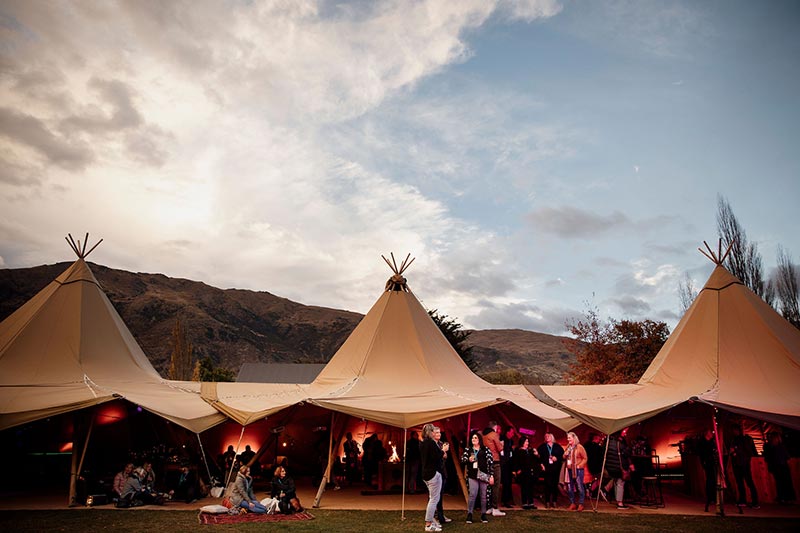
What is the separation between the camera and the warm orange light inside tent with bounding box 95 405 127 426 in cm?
1247

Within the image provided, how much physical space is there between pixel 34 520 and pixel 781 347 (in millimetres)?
13650

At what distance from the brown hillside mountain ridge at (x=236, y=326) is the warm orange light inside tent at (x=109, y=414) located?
42219mm

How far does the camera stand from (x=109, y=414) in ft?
41.4

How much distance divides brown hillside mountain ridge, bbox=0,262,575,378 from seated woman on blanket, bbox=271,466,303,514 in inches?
1765

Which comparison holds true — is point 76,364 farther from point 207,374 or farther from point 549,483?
point 207,374

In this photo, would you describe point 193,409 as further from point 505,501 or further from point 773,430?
point 773,430

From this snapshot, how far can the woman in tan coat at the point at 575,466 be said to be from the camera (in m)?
9.23

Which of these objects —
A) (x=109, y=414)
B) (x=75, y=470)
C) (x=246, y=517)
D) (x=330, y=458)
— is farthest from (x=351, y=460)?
(x=75, y=470)

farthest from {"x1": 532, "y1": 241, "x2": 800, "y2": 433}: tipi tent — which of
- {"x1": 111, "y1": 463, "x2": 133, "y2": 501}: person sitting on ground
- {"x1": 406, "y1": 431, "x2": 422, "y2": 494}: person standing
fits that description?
{"x1": 111, "y1": 463, "x2": 133, "y2": 501}: person sitting on ground

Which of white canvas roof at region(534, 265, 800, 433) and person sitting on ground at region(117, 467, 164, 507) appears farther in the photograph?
white canvas roof at region(534, 265, 800, 433)

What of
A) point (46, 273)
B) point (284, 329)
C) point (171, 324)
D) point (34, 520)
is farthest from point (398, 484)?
point (46, 273)

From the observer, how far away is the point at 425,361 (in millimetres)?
12102

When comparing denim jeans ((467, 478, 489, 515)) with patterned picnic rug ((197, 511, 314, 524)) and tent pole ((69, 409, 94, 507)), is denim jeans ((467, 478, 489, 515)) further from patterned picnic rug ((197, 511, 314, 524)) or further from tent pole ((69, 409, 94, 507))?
tent pole ((69, 409, 94, 507))

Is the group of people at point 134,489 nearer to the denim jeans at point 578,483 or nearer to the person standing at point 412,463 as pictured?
the person standing at point 412,463
